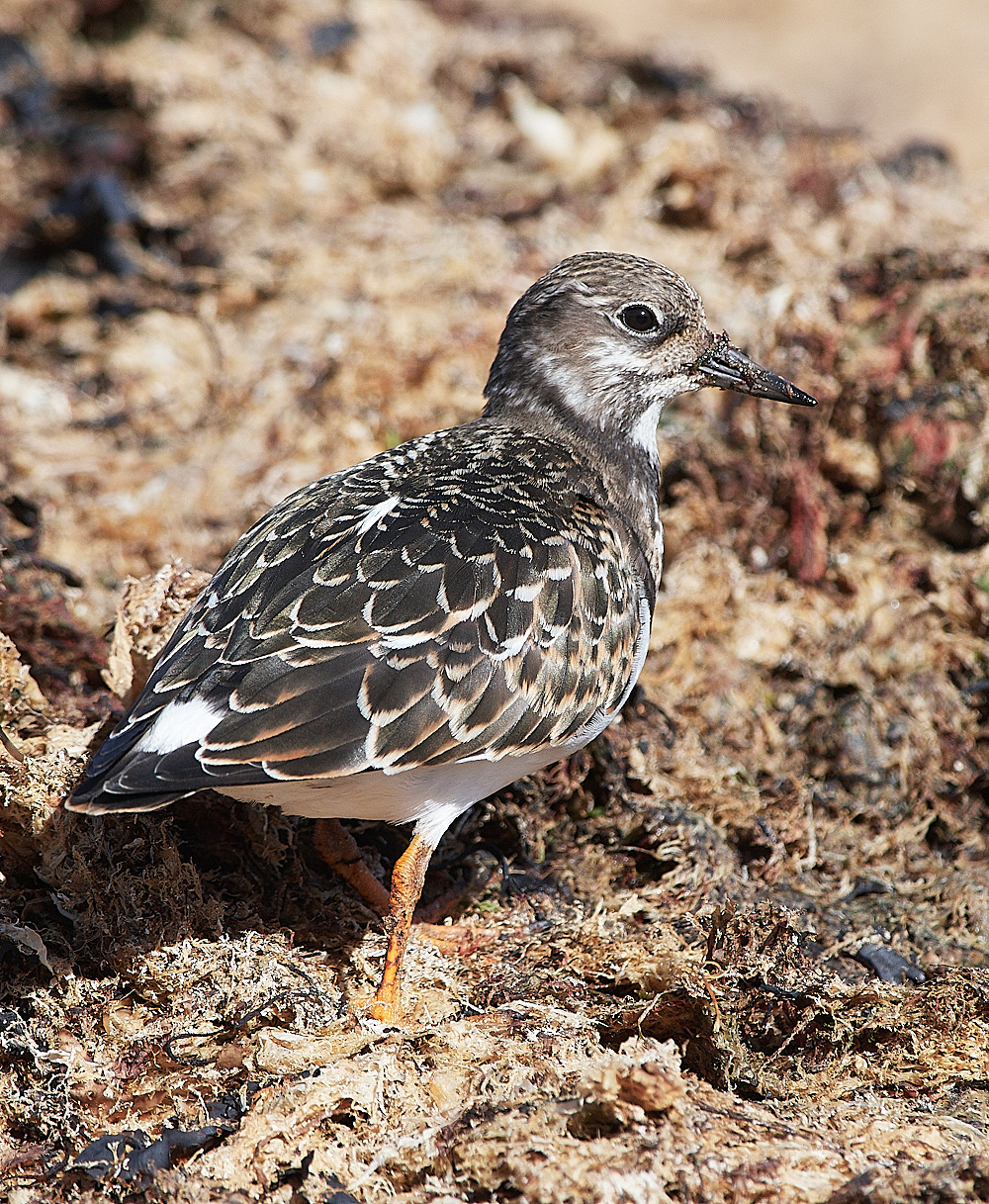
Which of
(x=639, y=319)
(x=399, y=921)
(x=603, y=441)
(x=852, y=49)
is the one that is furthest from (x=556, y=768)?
(x=852, y=49)

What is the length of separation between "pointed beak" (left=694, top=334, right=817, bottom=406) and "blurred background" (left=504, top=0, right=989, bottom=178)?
25.2ft

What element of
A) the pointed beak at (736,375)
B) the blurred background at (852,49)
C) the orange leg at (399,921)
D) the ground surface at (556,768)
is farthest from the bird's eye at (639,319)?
the blurred background at (852,49)

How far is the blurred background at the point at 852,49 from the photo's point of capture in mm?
12070

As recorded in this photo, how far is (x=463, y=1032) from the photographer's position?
3.32 meters

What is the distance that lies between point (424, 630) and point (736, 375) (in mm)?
1818

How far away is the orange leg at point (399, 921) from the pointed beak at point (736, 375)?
2058 millimetres

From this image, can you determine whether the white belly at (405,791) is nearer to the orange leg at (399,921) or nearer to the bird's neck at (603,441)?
the orange leg at (399,921)

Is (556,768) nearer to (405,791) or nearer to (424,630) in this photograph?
(405,791)

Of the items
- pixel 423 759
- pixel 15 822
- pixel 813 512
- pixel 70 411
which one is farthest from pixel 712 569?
pixel 70 411

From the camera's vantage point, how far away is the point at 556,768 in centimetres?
441

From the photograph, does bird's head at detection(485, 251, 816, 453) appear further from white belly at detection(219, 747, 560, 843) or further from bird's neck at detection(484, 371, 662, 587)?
white belly at detection(219, 747, 560, 843)

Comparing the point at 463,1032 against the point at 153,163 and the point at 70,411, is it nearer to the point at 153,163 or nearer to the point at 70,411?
the point at 70,411

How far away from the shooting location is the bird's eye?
14.2 ft

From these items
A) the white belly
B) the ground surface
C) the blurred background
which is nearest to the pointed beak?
the ground surface
